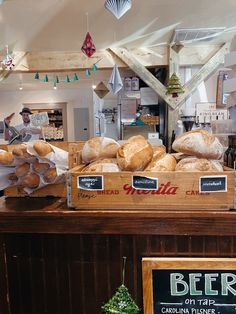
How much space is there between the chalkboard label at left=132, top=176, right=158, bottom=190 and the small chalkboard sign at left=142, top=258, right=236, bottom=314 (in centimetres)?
27

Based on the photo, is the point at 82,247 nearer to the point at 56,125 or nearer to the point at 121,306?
the point at 121,306

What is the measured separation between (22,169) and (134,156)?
0.45 meters

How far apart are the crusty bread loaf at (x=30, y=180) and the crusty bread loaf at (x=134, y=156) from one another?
0.36m

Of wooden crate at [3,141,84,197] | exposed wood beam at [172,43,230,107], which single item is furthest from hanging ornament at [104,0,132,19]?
exposed wood beam at [172,43,230,107]

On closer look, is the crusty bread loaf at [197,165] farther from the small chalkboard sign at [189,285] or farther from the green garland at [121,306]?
the green garland at [121,306]

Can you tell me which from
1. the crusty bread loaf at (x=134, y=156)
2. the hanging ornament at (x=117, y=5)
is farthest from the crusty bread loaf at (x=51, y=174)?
the hanging ornament at (x=117, y=5)

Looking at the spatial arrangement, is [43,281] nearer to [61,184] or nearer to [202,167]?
[61,184]

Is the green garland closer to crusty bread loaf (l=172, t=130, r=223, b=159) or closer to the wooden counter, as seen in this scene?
the wooden counter

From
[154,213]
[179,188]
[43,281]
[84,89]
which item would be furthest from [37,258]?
[84,89]

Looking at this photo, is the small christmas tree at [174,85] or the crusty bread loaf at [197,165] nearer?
the crusty bread loaf at [197,165]

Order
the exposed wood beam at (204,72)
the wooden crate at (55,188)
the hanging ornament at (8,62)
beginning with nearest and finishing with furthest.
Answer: the wooden crate at (55,188) < the hanging ornament at (8,62) < the exposed wood beam at (204,72)

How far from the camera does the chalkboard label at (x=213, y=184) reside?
37.9 inches

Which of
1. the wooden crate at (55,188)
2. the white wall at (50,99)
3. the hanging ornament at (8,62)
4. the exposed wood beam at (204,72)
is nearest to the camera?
the wooden crate at (55,188)

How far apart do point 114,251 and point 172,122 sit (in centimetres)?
375
